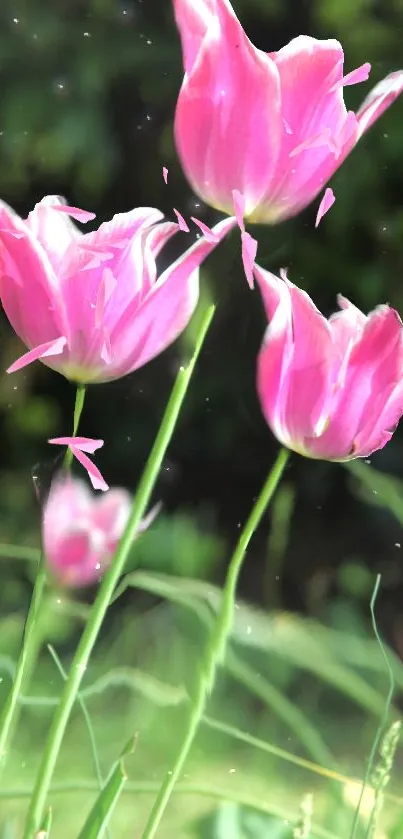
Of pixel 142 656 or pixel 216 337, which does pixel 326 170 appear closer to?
pixel 216 337

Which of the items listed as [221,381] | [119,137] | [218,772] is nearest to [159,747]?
[218,772]

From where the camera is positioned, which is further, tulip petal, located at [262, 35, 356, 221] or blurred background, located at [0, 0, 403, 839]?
blurred background, located at [0, 0, 403, 839]

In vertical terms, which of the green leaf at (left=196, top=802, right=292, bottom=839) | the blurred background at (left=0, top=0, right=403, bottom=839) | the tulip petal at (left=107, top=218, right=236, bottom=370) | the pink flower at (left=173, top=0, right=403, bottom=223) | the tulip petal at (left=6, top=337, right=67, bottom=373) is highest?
the pink flower at (left=173, top=0, right=403, bottom=223)

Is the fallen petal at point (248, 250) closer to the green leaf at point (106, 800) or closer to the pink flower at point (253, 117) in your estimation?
the pink flower at point (253, 117)

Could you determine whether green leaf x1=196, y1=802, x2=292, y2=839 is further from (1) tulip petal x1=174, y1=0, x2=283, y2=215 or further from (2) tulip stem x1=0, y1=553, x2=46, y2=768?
(1) tulip petal x1=174, y1=0, x2=283, y2=215

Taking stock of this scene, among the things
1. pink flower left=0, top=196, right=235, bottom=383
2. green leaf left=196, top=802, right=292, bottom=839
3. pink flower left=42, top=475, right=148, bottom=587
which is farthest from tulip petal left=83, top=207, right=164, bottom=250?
green leaf left=196, top=802, right=292, bottom=839

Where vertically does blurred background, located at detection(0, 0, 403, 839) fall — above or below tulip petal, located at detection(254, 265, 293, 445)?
below
